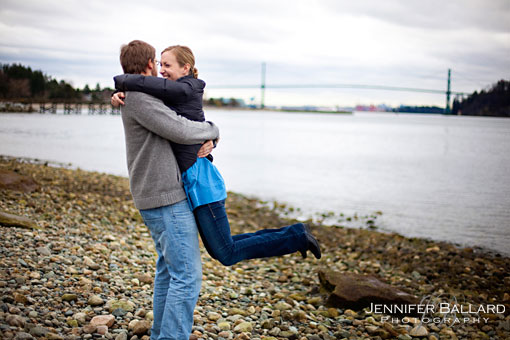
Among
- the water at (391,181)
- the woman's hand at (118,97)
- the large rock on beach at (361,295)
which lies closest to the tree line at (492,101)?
the water at (391,181)

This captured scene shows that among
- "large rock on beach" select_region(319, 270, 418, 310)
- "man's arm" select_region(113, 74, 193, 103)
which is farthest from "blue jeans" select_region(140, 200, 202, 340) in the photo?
"large rock on beach" select_region(319, 270, 418, 310)

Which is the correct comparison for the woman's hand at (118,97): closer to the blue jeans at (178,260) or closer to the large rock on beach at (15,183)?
the blue jeans at (178,260)

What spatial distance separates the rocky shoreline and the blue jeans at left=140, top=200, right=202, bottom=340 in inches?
32.1

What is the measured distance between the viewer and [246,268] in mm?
6324

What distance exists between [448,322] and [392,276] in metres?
1.78

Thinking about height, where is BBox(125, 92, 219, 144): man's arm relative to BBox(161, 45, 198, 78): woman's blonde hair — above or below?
below

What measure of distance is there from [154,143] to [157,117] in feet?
0.61

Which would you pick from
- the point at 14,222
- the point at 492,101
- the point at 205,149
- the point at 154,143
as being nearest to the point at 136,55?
the point at 154,143

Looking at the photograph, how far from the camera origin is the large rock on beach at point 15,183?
770cm

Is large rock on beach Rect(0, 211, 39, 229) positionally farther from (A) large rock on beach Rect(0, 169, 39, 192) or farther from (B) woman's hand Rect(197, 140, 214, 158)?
(B) woman's hand Rect(197, 140, 214, 158)

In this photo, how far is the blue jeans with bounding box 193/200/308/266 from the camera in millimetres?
2643

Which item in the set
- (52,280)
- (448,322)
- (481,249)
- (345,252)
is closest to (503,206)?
(481,249)

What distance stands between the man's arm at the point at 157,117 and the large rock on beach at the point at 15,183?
20.9 feet

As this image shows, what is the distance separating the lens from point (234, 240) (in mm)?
2871
